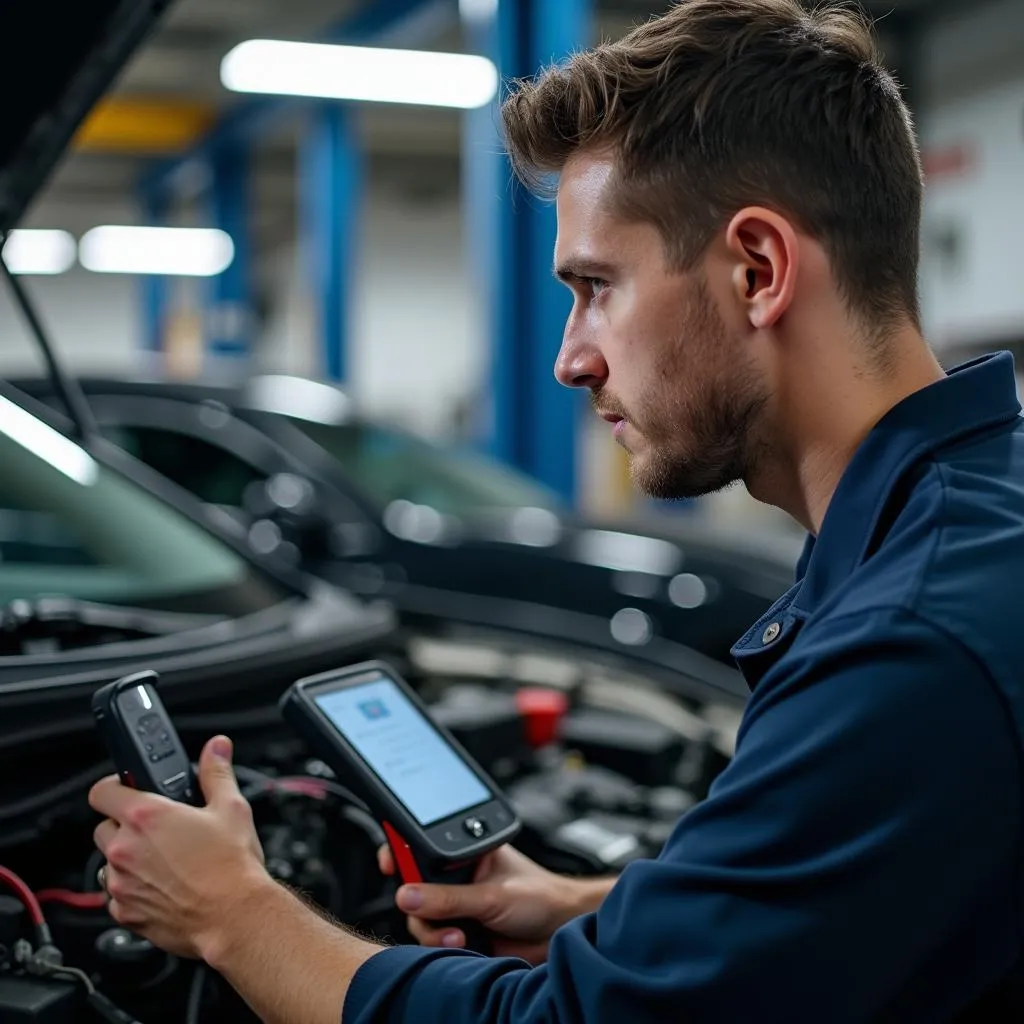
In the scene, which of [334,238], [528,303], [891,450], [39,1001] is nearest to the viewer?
[891,450]

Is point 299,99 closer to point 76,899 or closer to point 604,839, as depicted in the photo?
point 604,839

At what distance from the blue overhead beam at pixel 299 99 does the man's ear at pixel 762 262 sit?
22.8 ft

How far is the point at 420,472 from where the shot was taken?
4688 millimetres

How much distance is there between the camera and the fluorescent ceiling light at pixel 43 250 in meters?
16.4

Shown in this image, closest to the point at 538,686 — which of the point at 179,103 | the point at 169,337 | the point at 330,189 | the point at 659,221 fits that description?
the point at 659,221

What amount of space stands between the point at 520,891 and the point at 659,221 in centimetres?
80

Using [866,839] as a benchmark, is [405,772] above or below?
below

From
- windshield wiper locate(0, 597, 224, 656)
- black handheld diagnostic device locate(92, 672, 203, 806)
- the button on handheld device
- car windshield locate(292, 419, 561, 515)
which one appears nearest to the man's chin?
the button on handheld device

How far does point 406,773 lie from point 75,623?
0.58m

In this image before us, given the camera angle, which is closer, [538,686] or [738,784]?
[738,784]

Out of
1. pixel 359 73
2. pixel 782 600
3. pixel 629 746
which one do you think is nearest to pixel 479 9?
pixel 359 73

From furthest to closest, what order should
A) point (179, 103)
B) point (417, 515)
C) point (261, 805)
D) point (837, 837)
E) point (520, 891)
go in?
point (179, 103) < point (417, 515) < point (261, 805) < point (520, 891) < point (837, 837)

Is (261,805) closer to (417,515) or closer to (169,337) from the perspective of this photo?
(417,515)

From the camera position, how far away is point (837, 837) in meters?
0.95
